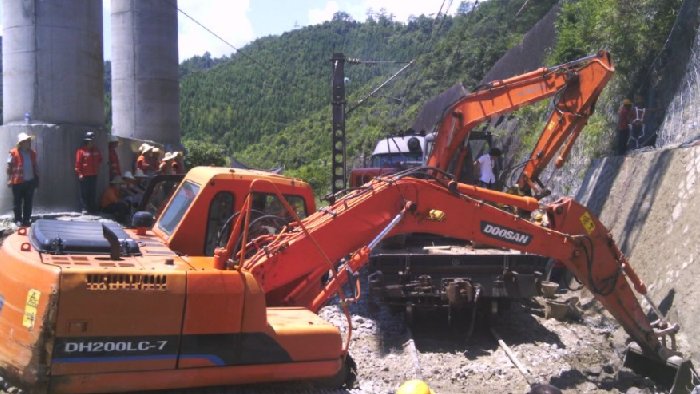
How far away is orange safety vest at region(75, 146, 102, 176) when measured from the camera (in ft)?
38.0

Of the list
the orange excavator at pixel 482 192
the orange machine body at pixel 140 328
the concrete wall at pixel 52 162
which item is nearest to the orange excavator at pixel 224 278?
the orange machine body at pixel 140 328

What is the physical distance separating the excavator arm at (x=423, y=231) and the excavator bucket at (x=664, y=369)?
0.15m

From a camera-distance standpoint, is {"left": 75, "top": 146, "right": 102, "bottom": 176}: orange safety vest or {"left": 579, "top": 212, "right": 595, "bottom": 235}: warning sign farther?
{"left": 75, "top": 146, "right": 102, "bottom": 176}: orange safety vest

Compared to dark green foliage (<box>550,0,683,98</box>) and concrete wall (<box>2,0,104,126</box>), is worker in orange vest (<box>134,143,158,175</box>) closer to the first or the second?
concrete wall (<box>2,0,104,126</box>)

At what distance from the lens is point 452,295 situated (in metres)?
8.65

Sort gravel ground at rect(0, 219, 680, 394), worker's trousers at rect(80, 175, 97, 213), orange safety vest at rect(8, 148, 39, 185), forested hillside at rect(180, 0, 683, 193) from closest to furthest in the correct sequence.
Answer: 1. gravel ground at rect(0, 219, 680, 394)
2. orange safety vest at rect(8, 148, 39, 185)
3. worker's trousers at rect(80, 175, 97, 213)
4. forested hillside at rect(180, 0, 683, 193)

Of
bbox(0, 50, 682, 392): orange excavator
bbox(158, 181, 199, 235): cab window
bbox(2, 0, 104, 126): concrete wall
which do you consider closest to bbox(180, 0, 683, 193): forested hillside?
bbox(0, 50, 682, 392): orange excavator

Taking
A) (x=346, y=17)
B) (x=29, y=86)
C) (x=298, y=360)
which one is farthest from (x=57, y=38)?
(x=346, y=17)

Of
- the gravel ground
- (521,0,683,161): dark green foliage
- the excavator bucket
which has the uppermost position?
(521,0,683,161): dark green foliage

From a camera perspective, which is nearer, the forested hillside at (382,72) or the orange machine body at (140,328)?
the orange machine body at (140,328)

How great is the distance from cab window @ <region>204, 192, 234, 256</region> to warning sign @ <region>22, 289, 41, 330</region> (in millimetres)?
2081

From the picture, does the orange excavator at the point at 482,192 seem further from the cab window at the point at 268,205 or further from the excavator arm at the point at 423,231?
the cab window at the point at 268,205

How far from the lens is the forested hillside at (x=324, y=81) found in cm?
4866

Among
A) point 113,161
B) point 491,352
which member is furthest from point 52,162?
point 491,352
